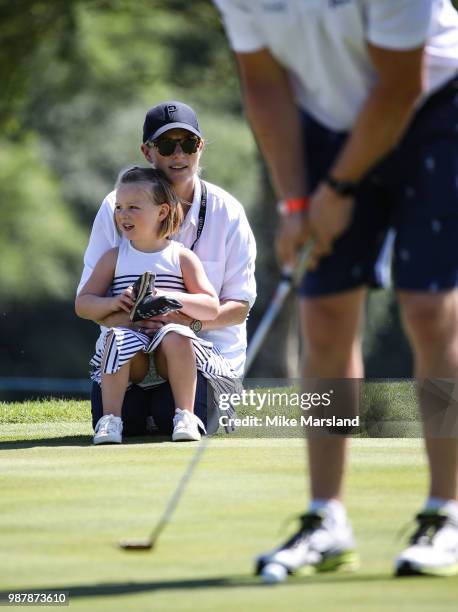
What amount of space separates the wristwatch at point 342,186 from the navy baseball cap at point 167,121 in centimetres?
294

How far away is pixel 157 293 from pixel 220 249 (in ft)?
1.65

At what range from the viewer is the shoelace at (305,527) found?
11.4 feet

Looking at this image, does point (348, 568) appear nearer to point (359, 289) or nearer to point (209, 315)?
point (359, 289)

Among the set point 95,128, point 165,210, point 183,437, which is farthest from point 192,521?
point 95,128

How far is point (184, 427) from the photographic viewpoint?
18.9 feet

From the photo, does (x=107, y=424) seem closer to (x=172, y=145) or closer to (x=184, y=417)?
(x=184, y=417)

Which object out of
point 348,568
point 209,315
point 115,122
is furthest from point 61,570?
point 115,122

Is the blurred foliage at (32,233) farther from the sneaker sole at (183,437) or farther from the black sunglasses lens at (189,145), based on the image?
the sneaker sole at (183,437)

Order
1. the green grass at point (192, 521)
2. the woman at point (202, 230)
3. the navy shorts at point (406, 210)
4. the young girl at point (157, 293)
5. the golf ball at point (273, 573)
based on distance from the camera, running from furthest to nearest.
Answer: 1. the woman at point (202, 230)
2. the young girl at point (157, 293)
3. the navy shorts at point (406, 210)
4. the golf ball at point (273, 573)
5. the green grass at point (192, 521)

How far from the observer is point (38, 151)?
24.2m

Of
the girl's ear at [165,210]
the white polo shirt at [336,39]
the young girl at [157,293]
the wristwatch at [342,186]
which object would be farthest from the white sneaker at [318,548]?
the girl's ear at [165,210]

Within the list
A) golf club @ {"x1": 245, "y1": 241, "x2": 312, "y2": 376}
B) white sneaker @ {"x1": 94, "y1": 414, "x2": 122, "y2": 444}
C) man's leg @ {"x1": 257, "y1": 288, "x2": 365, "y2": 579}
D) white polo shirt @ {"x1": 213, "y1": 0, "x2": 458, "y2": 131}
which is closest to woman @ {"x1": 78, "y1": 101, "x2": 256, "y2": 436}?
white sneaker @ {"x1": 94, "y1": 414, "x2": 122, "y2": 444}

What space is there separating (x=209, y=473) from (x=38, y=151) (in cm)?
1975

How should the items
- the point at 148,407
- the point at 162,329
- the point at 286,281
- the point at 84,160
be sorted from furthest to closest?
the point at 84,160 < the point at 148,407 < the point at 162,329 < the point at 286,281
